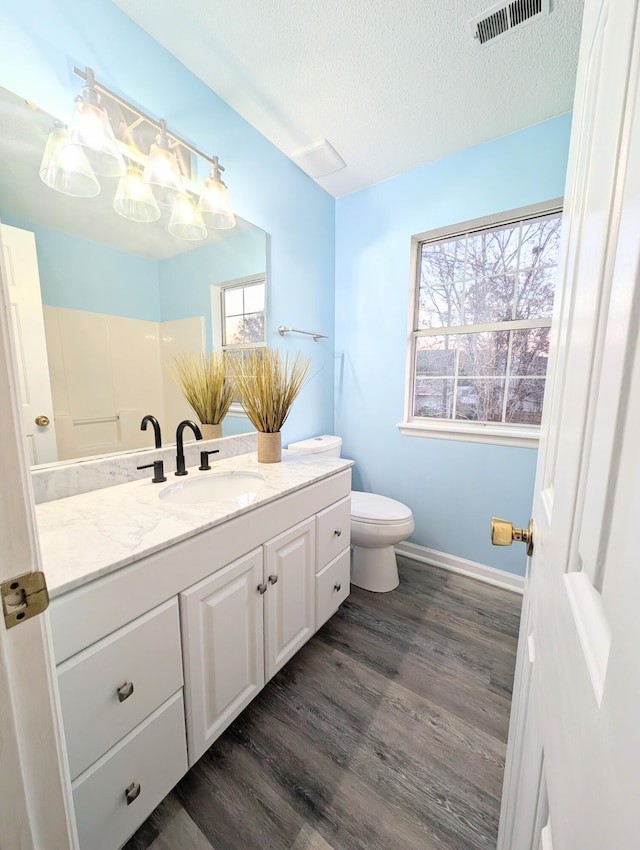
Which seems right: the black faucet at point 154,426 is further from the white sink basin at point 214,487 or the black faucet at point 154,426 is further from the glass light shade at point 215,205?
the glass light shade at point 215,205

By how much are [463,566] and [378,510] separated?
27.8 inches

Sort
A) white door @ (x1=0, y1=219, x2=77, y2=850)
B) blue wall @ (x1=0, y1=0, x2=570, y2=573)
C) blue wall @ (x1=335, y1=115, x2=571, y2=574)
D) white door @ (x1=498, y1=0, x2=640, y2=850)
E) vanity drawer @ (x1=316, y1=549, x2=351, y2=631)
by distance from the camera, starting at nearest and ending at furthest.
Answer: white door @ (x1=498, y1=0, x2=640, y2=850), white door @ (x1=0, y1=219, x2=77, y2=850), blue wall @ (x1=0, y1=0, x2=570, y2=573), vanity drawer @ (x1=316, y1=549, x2=351, y2=631), blue wall @ (x1=335, y1=115, x2=571, y2=574)

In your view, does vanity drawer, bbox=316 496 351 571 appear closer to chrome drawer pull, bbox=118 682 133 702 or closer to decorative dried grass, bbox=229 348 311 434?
decorative dried grass, bbox=229 348 311 434

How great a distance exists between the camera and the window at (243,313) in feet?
5.21

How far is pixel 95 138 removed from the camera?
1.04 m

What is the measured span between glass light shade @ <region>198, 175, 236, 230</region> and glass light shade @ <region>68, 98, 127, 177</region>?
0.34 meters

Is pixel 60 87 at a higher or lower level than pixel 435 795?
higher

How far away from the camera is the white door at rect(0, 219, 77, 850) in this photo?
0.38 m

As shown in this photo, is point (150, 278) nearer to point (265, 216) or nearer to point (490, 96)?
point (265, 216)

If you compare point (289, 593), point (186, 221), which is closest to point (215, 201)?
point (186, 221)

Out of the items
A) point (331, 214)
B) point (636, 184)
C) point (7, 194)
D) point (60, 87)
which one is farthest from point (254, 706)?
point (331, 214)

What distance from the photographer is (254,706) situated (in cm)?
121

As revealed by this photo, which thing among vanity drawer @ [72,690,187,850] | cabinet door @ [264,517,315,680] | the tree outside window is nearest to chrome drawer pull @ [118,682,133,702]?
vanity drawer @ [72,690,187,850]

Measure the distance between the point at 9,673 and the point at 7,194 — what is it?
48.3 inches
